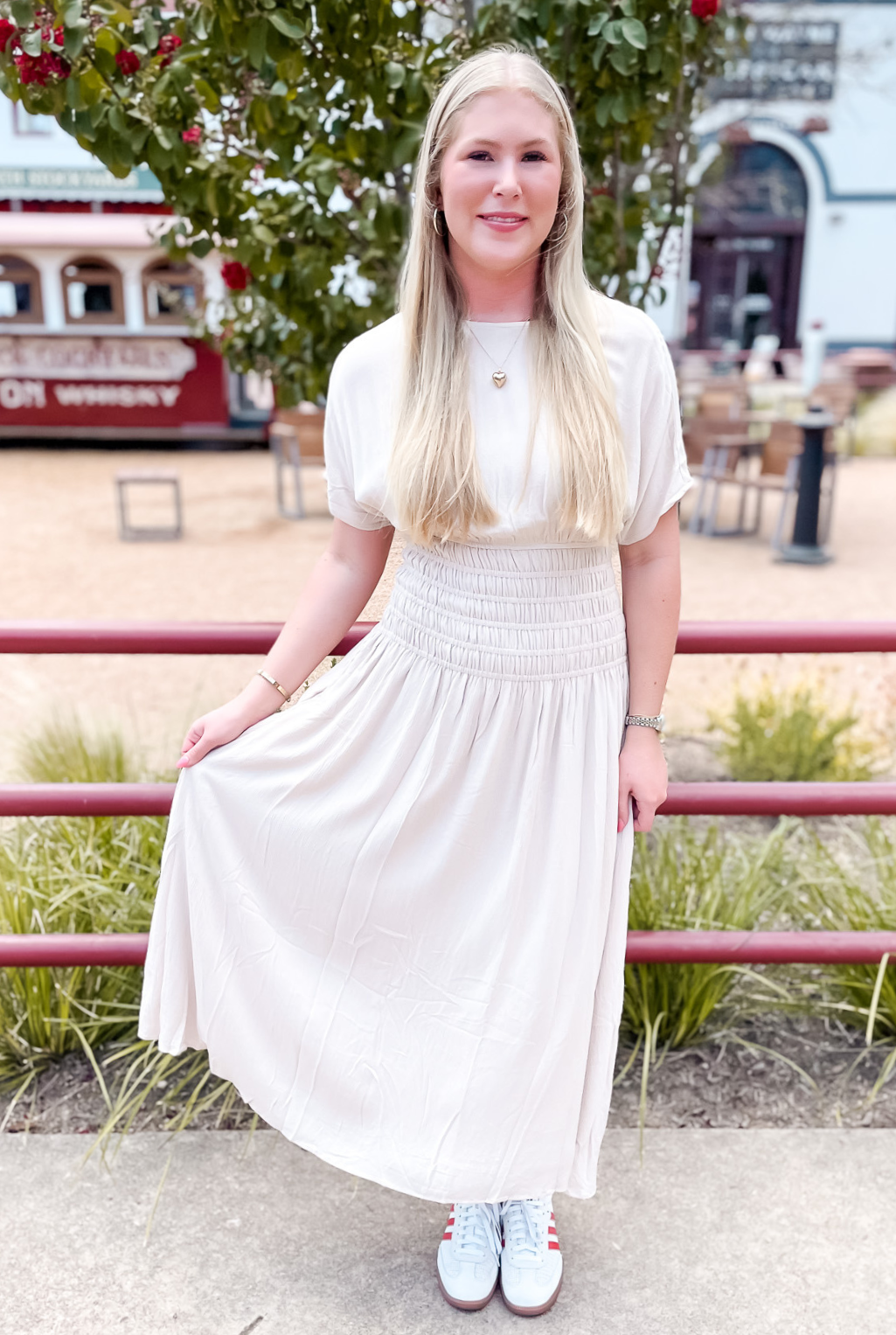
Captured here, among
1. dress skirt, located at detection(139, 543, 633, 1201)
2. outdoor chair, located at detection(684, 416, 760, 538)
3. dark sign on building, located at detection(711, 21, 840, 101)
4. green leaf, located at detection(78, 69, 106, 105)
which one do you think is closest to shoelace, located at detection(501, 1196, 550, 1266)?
dress skirt, located at detection(139, 543, 633, 1201)

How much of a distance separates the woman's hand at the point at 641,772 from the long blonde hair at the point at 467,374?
0.35m

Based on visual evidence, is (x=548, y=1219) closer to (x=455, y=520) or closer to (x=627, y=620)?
(x=627, y=620)

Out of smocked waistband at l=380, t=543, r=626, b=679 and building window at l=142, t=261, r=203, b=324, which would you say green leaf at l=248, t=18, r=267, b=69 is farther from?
building window at l=142, t=261, r=203, b=324

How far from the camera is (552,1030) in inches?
74.2

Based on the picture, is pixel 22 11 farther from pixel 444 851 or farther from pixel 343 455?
pixel 444 851

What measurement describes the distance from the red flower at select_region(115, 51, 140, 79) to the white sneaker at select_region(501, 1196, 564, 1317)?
242cm

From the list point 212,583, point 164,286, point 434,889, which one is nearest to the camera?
point 434,889

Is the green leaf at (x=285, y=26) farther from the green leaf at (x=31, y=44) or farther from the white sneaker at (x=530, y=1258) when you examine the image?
the white sneaker at (x=530, y=1258)

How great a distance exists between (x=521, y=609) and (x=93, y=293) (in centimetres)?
1457

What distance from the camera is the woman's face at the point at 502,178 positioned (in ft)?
5.63

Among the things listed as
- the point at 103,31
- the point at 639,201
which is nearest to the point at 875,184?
the point at 639,201

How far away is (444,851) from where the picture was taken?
1911 millimetres

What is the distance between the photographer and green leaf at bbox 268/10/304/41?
243 centimetres

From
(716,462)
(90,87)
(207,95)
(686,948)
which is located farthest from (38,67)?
(716,462)
